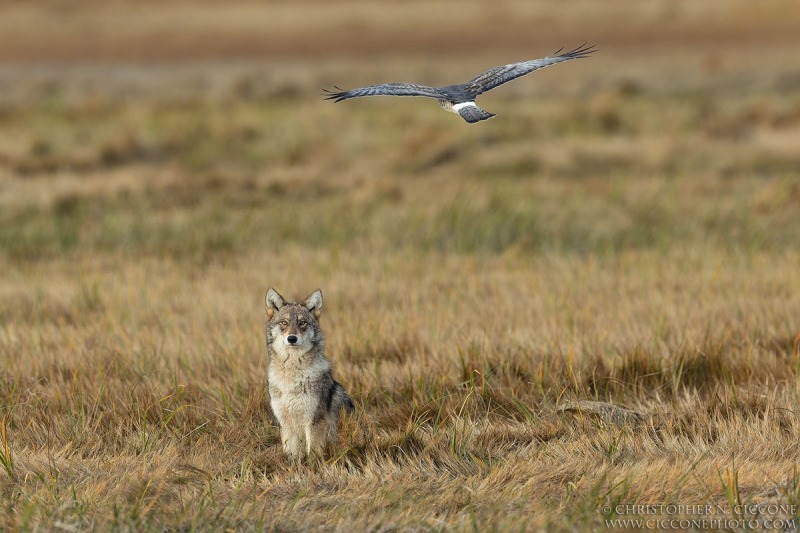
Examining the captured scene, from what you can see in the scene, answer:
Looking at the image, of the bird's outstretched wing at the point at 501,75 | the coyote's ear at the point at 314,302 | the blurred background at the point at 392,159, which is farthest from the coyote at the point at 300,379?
the blurred background at the point at 392,159

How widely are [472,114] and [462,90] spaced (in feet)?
1.33

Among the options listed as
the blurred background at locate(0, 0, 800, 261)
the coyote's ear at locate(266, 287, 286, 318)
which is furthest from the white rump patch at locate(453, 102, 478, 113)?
the blurred background at locate(0, 0, 800, 261)

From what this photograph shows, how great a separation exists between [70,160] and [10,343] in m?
8.98

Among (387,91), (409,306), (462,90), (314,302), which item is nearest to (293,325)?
(314,302)

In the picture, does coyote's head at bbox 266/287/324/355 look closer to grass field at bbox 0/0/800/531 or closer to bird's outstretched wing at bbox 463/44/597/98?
grass field at bbox 0/0/800/531

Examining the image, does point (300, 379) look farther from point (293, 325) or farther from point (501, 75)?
point (501, 75)

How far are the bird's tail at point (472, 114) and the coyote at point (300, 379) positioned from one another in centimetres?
172

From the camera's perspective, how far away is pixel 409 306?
8.42 metres

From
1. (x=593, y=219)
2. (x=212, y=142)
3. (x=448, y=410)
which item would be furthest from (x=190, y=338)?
(x=212, y=142)

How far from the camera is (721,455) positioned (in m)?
5.57

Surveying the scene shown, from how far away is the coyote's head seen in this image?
5230 millimetres

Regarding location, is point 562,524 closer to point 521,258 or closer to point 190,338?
point 190,338

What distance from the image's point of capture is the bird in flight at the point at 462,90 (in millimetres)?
3723

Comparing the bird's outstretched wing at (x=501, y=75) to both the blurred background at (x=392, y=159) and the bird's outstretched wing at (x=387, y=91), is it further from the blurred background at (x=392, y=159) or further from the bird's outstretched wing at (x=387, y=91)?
the blurred background at (x=392, y=159)
